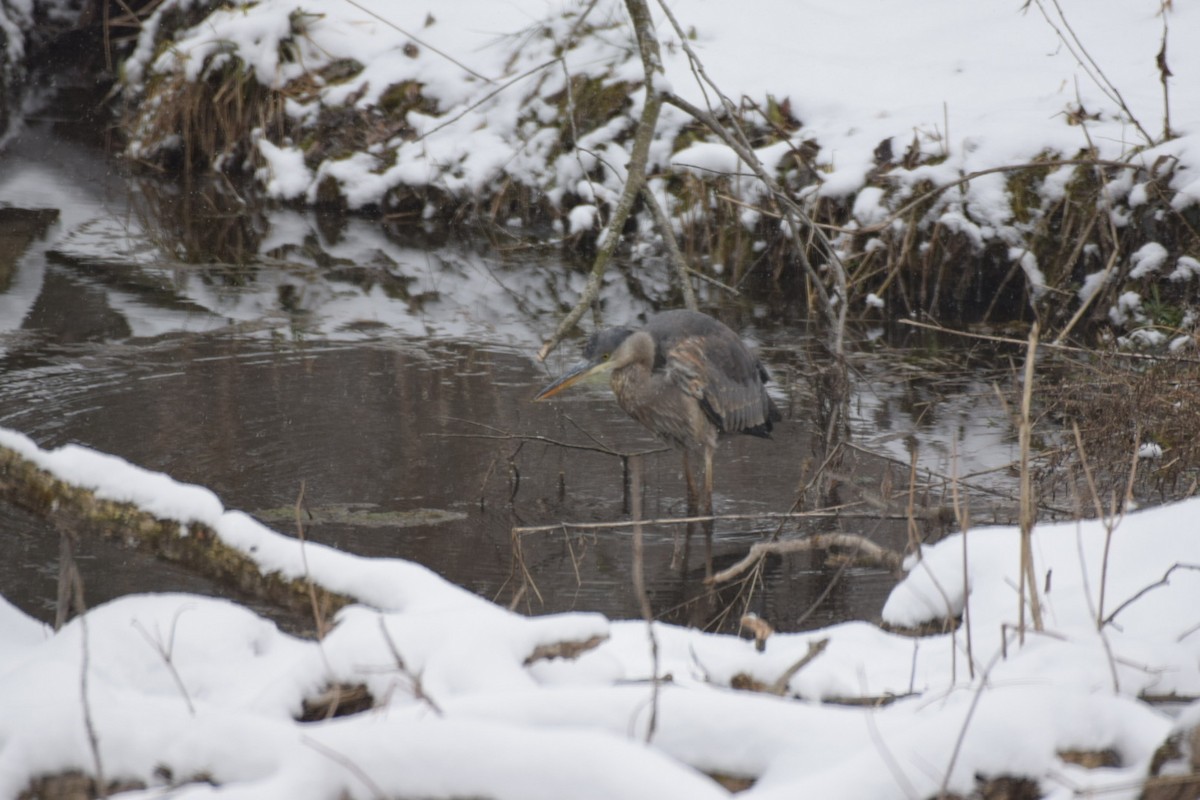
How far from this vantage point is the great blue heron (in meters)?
5.70

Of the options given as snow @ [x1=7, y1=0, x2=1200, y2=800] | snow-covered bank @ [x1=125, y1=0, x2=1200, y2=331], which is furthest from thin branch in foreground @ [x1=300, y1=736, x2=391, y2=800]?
snow-covered bank @ [x1=125, y1=0, x2=1200, y2=331]

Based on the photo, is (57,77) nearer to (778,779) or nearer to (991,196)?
(991,196)

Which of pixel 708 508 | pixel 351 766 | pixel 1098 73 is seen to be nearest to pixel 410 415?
pixel 708 508

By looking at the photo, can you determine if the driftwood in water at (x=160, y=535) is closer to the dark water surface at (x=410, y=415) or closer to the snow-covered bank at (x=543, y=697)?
the snow-covered bank at (x=543, y=697)

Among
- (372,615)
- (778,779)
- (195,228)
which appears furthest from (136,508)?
(195,228)

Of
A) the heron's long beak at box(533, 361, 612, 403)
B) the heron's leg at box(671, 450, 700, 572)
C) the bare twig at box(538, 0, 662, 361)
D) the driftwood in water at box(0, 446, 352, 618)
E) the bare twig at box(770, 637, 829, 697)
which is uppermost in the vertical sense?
the bare twig at box(538, 0, 662, 361)

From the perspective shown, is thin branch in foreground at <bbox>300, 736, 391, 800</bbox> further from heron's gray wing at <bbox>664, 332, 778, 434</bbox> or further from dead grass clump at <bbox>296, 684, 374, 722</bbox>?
heron's gray wing at <bbox>664, 332, 778, 434</bbox>

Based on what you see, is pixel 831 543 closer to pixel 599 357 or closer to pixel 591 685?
pixel 591 685

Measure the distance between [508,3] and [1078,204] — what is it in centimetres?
759

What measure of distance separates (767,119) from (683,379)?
12.3 feet

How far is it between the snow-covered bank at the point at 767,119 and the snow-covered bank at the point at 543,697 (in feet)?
16.5

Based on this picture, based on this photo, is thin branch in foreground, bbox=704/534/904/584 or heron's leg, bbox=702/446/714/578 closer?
thin branch in foreground, bbox=704/534/904/584

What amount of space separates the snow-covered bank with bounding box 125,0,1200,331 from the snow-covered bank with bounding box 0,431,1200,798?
504cm

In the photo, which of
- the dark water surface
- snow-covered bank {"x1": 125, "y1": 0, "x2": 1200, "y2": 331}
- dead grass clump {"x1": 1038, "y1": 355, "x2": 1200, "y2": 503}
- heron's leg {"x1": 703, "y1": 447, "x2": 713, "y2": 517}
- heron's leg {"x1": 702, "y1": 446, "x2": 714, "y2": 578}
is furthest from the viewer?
snow-covered bank {"x1": 125, "y1": 0, "x2": 1200, "y2": 331}
